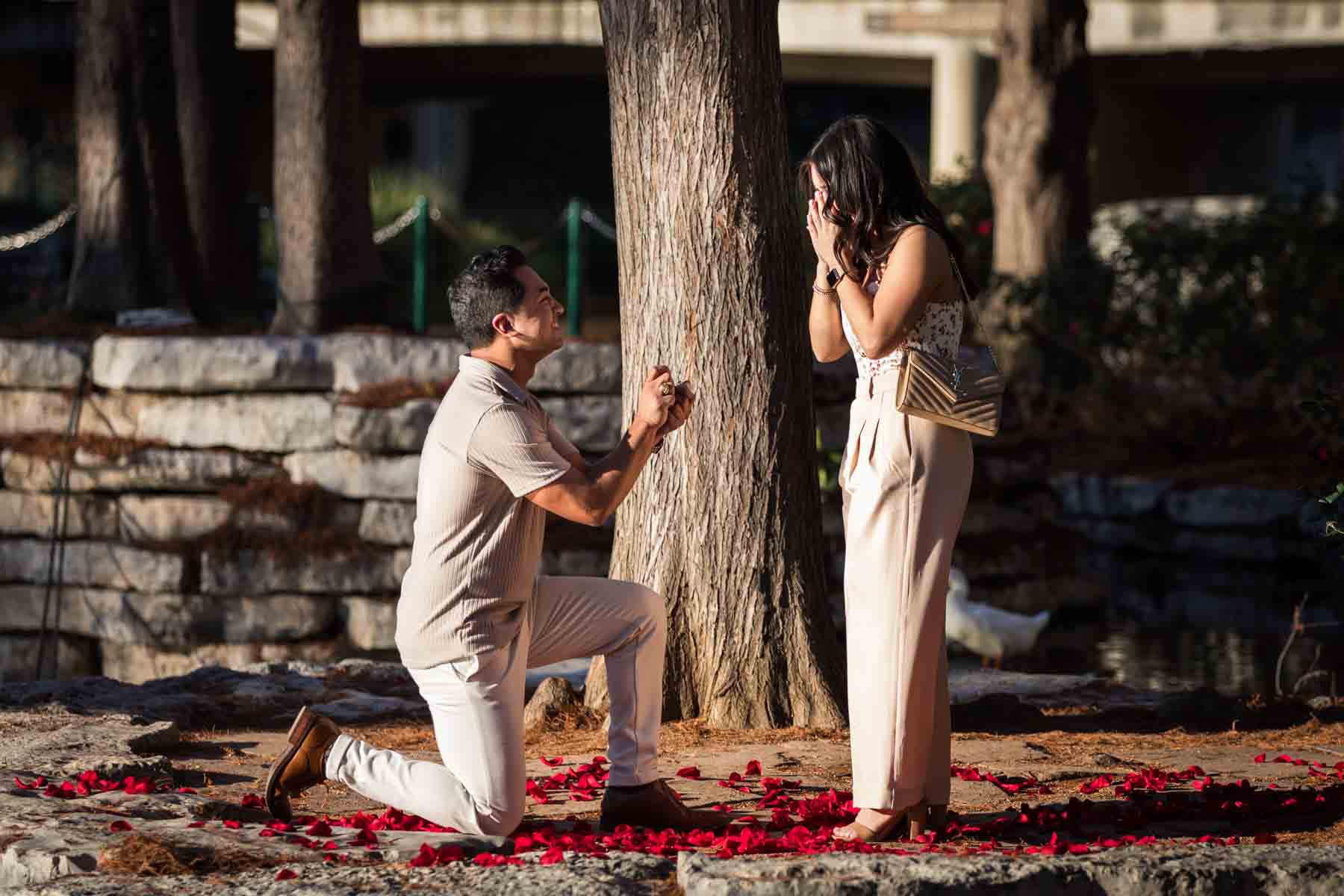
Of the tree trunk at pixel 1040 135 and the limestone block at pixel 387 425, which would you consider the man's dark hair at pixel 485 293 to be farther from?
the tree trunk at pixel 1040 135

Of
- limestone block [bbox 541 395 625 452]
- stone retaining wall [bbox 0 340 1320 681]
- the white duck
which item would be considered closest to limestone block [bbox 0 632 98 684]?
stone retaining wall [bbox 0 340 1320 681]

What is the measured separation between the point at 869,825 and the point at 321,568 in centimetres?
510

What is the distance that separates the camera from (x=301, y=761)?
438cm

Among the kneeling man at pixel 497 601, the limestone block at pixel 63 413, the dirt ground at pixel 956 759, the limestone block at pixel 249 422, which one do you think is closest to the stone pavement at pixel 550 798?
the dirt ground at pixel 956 759

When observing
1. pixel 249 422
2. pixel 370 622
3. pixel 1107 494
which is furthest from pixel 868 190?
pixel 1107 494

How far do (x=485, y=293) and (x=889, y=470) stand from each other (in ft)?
3.38

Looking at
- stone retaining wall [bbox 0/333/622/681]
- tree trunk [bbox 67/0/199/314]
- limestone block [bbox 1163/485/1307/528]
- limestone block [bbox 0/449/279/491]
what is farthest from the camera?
limestone block [bbox 1163/485/1307/528]

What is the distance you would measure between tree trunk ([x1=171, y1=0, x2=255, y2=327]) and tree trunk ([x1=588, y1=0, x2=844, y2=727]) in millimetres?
5634

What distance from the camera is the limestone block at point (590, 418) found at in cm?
880

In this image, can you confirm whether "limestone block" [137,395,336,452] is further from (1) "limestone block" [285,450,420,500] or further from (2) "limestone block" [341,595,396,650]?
(2) "limestone block" [341,595,396,650]

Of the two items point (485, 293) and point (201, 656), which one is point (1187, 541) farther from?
point (485, 293)

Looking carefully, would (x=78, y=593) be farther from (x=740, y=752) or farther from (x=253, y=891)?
(x=253, y=891)

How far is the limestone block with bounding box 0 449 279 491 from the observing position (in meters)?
9.09

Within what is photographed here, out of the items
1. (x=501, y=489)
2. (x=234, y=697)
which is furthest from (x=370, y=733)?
(x=501, y=489)
